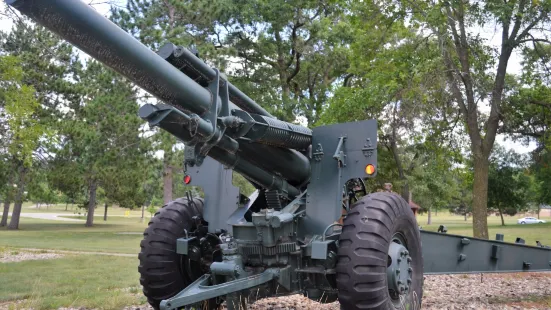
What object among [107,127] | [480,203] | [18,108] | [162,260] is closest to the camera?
[162,260]

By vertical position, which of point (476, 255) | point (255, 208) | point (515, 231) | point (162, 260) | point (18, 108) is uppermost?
point (18, 108)

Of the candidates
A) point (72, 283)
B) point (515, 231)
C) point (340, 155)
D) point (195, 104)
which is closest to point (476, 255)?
point (340, 155)

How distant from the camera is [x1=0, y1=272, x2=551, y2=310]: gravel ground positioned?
6.72m

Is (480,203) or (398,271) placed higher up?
(480,203)

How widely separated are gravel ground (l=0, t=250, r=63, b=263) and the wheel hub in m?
11.8

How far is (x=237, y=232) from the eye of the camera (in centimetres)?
498

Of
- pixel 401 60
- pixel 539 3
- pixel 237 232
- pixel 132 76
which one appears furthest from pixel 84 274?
pixel 539 3

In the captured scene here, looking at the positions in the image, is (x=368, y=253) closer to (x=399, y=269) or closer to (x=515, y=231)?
(x=399, y=269)

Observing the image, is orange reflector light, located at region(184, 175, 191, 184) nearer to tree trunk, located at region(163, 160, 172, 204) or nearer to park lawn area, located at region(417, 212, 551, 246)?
tree trunk, located at region(163, 160, 172, 204)

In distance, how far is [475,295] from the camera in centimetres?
780

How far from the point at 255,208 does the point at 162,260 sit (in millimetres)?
1109

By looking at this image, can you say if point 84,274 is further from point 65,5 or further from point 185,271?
point 65,5

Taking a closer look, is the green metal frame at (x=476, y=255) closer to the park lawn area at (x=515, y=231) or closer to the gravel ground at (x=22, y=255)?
the gravel ground at (x=22, y=255)

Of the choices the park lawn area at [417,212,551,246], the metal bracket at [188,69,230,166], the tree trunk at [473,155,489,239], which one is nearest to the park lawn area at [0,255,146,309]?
the metal bracket at [188,69,230,166]
